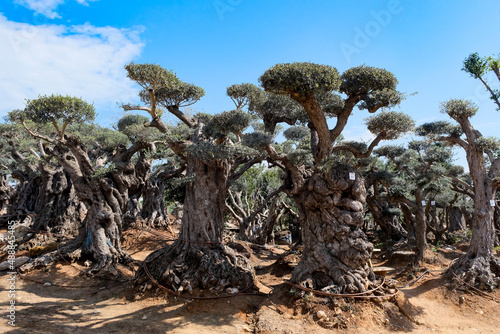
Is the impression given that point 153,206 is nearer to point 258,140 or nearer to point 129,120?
point 129,120

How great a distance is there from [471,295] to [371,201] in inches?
297

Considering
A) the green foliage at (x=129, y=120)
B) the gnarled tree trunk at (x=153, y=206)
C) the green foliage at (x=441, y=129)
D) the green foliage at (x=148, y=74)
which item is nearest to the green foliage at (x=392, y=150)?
the green foliage at (x=441, y=129)

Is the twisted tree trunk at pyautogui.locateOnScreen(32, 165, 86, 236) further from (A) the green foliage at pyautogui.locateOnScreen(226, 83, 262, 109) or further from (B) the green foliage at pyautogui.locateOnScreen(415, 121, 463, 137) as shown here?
(B) the green foliage at pyautogui.locateOnScreen(415, 121, 463, 137)

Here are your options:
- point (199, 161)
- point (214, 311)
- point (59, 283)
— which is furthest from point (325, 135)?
point (59, 283)

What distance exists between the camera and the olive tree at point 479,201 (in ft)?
28.9

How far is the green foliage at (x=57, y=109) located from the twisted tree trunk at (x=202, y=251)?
12.7 feet

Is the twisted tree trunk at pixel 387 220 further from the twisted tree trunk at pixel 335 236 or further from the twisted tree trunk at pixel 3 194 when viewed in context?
the twisted tree trunk at pixel 3 194

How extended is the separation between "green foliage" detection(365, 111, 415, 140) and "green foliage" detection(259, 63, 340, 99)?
1.65 m

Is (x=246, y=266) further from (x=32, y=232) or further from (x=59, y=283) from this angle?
(x=32, y=232)

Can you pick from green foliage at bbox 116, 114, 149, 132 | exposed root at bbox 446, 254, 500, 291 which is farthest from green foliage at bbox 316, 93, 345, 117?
green foliage at bbox 116, 114, 149, 132

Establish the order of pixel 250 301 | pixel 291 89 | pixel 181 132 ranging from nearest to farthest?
pixel 291 89
pixel 250 301
pixel 181 132

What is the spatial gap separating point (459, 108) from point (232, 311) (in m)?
8.99

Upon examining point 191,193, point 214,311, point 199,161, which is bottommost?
point 214,311

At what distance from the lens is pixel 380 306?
6.95 metres
